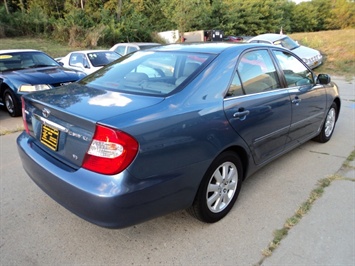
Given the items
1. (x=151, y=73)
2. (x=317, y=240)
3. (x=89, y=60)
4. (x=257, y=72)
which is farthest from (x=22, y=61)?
(x=317, y=240)

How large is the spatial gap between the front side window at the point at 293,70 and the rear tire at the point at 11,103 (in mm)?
5130

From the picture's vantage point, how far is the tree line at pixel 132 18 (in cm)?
2488

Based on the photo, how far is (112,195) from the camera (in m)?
1.99

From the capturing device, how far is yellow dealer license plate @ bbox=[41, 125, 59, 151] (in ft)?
7.82

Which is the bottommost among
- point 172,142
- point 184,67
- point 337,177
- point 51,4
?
point 337,177

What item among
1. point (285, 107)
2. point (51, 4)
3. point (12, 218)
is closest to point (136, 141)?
point (12, 218)

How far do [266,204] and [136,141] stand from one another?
5.54ft

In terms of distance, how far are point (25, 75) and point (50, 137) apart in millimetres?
4598

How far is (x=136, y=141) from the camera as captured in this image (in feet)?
6.60

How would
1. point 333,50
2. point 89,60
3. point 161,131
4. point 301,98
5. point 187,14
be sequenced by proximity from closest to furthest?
point 161,131 < point 301,98 < point 89,60 < point 333,50 < point 187,14

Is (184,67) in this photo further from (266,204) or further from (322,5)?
(322,5)

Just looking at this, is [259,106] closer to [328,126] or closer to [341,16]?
[328,126]

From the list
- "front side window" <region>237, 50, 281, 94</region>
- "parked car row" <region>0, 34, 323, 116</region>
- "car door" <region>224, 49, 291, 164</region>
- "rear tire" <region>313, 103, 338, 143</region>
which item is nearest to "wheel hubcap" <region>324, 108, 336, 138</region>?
"rear tire" <region>313, 103, 338, 143</region>

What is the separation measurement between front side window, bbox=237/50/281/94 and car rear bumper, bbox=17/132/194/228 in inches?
49.5
